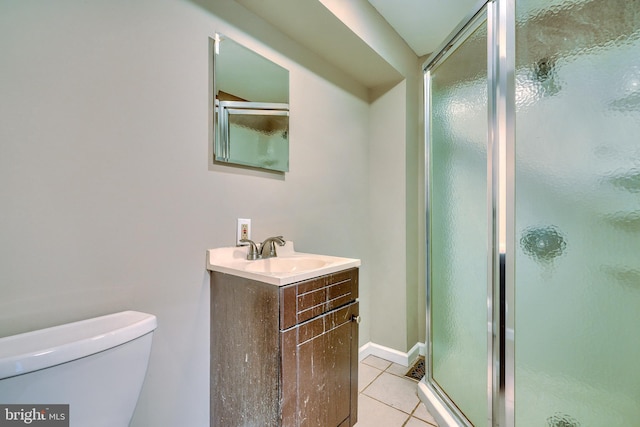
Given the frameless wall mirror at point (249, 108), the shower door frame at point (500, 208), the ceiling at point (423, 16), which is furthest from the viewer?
the ceiling at point (423, 16)

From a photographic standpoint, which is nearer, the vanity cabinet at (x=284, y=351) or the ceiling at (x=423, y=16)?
the vanity cabinet at (x=284, y=351)

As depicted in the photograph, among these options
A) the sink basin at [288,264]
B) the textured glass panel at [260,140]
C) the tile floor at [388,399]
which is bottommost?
the tile floor at [388,399]

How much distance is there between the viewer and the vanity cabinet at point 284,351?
102cm

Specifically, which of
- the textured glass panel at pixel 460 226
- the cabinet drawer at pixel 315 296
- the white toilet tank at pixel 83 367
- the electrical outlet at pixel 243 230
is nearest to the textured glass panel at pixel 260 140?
the electrical outlet at pixel 243 230

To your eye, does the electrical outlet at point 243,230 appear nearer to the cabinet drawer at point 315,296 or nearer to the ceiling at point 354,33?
the cabinet drawer at point 315,296

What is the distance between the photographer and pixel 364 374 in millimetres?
1962

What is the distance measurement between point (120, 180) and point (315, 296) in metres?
0.84

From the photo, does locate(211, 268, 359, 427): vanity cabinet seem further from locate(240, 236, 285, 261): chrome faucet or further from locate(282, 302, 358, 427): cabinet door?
locate(240, 236, 285, 261): chrome faucet

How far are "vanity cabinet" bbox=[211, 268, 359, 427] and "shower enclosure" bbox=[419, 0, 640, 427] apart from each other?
64 centimetres

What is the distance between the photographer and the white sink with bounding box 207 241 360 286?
104cm

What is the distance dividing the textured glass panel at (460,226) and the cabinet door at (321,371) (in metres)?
0.58

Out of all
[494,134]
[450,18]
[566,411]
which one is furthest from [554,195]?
[450,18]

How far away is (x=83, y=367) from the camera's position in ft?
2.34

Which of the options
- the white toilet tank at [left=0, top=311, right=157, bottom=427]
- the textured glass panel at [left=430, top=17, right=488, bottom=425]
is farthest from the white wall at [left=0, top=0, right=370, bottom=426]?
the textured glass panel at [left=430, top=17, right=488, bottom=425]
